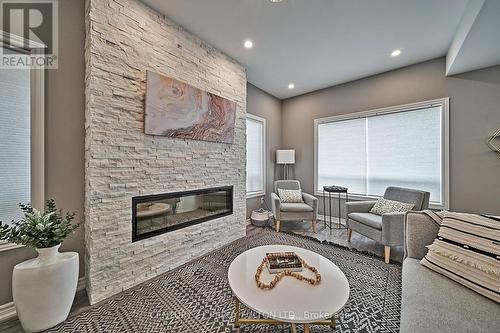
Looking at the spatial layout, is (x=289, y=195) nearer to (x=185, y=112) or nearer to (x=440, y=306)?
(x=185, y=112)

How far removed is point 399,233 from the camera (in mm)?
2260

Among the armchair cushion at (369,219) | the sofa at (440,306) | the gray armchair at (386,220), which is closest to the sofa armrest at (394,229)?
the gray armchair at (386,220)

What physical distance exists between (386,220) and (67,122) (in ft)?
11.4

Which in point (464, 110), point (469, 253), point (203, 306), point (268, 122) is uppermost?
point (268, 122)

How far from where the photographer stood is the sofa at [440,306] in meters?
0.82

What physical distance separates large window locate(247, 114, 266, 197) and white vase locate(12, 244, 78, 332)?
2749mm

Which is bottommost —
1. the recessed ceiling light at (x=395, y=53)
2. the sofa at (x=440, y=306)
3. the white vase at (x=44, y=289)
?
the white vase at (x=44, y=289)

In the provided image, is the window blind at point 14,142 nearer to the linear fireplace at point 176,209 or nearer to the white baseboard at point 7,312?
the white baseboard at point 7,312

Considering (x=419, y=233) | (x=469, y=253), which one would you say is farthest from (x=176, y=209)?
(x=469, y=253)

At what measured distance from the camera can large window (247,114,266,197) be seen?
386 cm

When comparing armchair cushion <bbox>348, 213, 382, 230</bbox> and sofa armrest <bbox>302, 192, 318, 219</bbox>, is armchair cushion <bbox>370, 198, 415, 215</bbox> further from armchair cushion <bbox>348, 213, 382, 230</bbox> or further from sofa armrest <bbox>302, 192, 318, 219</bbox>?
sofa armrest <bbox>302, 192, 318, 219</bbox>

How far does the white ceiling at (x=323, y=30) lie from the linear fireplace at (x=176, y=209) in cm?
202

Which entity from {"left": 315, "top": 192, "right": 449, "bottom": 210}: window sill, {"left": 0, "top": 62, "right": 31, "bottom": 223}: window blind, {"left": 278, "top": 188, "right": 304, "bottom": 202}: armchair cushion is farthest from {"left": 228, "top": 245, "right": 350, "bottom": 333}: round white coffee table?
{"left": 315, "top": 192, "right": 449, "bottom": 210}: window sill

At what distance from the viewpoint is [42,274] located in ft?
4.24
